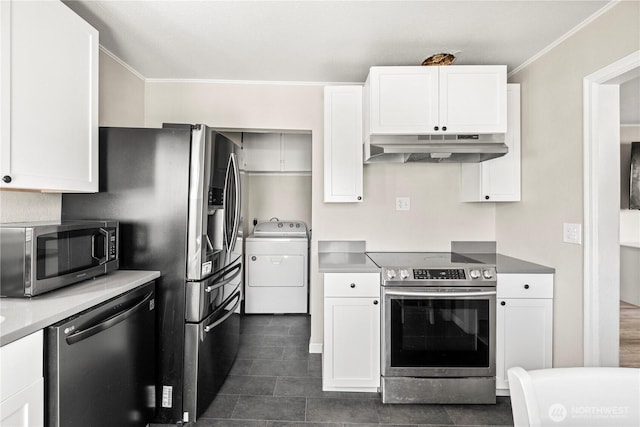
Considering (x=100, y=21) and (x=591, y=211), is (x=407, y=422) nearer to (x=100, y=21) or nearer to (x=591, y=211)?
(x=591, y=211)

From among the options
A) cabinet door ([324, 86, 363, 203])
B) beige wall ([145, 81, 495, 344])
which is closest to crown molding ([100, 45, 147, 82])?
beige wall ([145, 81, 495, 344])

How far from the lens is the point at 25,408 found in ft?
3.61

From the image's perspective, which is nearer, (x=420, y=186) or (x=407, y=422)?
(x=407, y=422)

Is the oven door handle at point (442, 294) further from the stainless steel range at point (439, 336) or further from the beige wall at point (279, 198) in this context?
the beige wall at point (279, 198)

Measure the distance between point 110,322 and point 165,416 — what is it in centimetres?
81

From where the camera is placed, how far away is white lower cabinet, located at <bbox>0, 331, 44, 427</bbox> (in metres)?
1.02

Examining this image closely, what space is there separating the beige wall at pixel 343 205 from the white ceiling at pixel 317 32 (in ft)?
0.74

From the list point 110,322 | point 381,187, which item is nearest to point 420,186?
point 381,187

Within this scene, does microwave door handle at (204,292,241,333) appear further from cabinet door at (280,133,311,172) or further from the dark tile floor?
cabinet door at (280,133,311,172)

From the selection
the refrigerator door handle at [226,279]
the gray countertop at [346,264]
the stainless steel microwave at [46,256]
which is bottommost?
the refrigerator door handle at [226,279]

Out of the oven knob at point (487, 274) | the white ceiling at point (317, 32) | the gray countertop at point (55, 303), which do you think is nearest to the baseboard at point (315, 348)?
the oven knob at point (487, 274)

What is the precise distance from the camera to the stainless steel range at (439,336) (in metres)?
2.16

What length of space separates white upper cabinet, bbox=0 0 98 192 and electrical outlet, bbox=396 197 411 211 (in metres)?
2.23

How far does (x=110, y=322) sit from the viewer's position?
1.47 m
